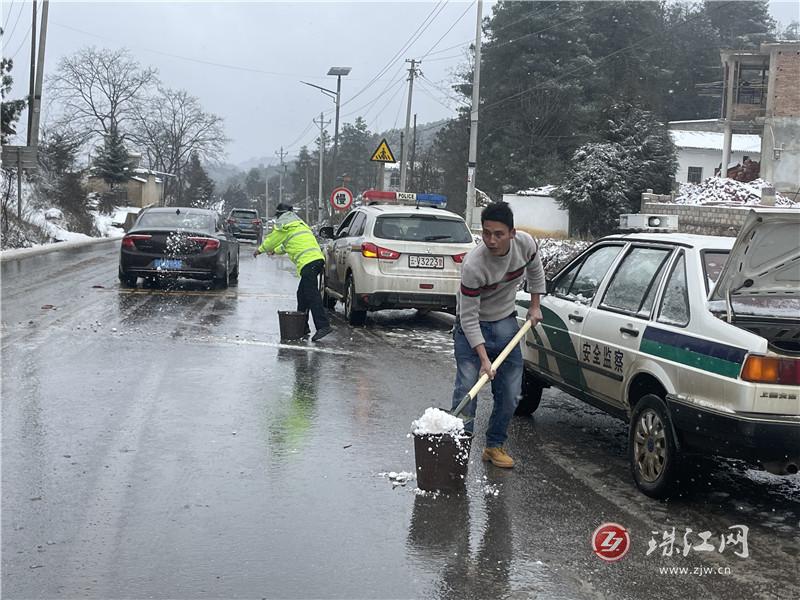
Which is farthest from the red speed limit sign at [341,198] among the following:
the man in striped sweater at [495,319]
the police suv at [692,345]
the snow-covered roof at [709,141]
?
the snow-covered roof at [709,141]

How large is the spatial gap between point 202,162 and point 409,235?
8998 centimetres

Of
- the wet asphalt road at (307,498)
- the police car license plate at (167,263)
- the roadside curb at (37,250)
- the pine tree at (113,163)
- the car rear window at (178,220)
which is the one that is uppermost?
the pine tree at (113,163)

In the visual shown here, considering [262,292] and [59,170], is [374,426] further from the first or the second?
[59,170]

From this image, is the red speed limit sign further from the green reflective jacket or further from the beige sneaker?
the beige sneaker

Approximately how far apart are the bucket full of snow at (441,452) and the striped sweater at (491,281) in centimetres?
59

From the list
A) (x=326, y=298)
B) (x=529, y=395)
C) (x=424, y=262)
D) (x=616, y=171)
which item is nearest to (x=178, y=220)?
(x=326, y=298)

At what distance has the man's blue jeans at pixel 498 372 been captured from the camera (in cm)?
598

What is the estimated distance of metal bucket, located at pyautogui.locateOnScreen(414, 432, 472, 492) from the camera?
5309 mm

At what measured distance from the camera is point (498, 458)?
6008mm

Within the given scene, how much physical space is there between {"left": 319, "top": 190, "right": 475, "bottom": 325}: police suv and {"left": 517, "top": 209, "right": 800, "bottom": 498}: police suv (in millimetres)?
5416

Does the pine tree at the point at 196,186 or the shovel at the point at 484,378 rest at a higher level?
the pine tree at the point at 196,186

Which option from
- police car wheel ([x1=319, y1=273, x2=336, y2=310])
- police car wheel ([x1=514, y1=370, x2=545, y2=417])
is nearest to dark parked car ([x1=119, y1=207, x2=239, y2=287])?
police car wheel ([x1=319, y1=273, x2=336, y2=310])

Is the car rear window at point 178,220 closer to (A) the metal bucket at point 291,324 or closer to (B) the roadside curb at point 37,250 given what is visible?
(A) the metal bucket at point 291,324

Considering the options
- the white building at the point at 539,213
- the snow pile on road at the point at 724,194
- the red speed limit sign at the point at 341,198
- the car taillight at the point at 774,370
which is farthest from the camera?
the white building at the point at 539,213
